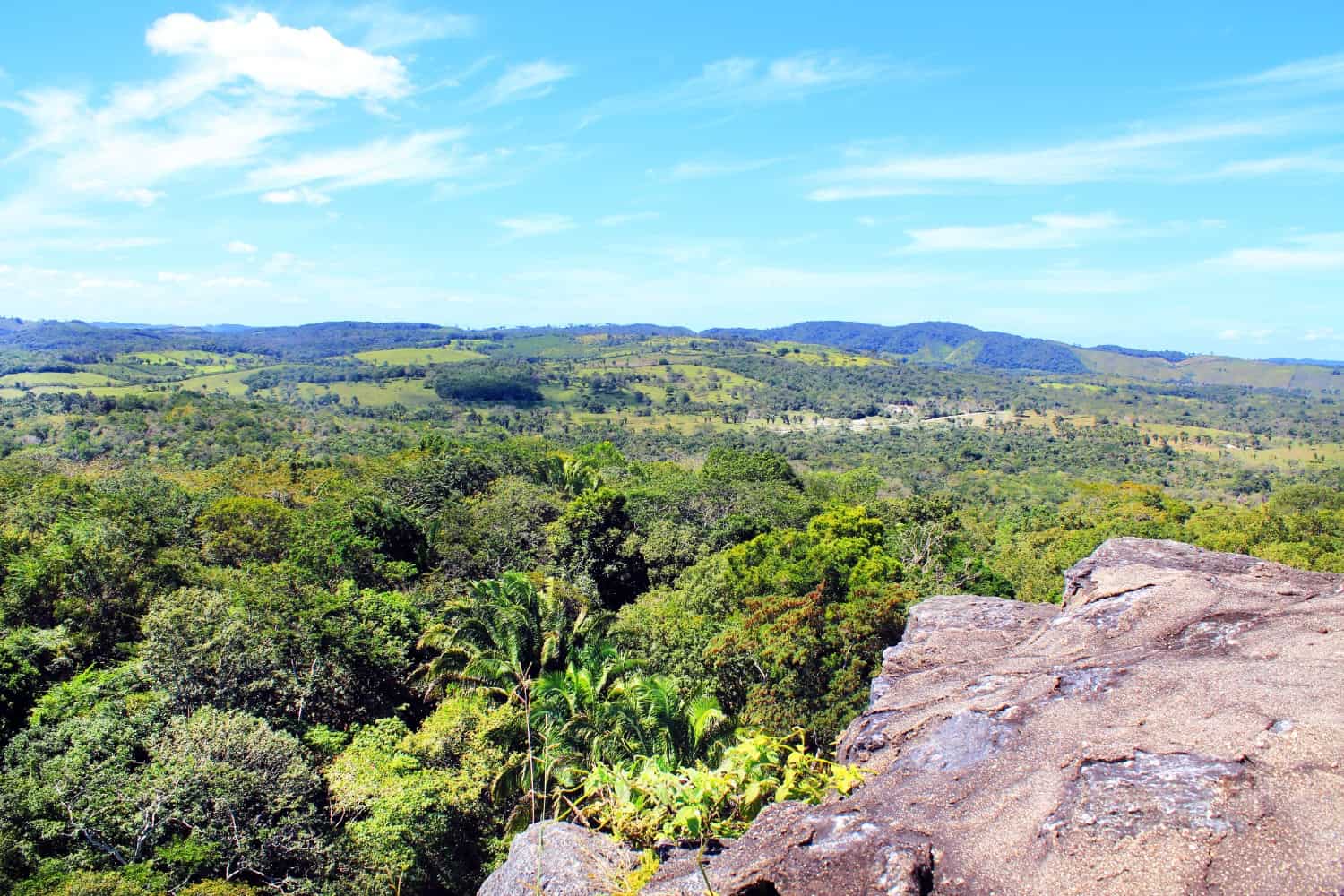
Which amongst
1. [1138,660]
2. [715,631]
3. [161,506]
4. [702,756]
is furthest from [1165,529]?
[161,506]

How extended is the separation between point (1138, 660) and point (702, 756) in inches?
468

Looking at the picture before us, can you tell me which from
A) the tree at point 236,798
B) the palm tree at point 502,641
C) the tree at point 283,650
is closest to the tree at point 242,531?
the tree at point 283,650

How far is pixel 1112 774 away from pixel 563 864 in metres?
5.31

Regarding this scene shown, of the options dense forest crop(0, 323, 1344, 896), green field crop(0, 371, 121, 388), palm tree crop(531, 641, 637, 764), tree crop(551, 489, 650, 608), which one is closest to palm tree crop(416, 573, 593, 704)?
dense forest crop(0, 323, 1344, 896)

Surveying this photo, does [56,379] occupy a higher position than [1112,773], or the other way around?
[1112,773]

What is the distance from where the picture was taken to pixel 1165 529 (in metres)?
41.6

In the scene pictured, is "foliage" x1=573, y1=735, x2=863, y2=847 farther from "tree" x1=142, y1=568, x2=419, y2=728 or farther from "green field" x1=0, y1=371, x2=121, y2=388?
"green field" x1=0, y1=371, x2=121, y2=388

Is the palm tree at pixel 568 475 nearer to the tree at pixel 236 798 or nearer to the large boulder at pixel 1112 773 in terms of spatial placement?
the tree at pixel 236 798

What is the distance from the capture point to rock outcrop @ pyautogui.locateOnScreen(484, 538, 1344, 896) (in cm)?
497

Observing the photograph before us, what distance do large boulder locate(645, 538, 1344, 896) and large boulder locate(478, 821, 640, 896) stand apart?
1152 millimetres

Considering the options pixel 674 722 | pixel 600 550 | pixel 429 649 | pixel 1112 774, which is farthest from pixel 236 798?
pixel 600 550

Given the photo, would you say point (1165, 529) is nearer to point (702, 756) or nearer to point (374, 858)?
point (702, 756)

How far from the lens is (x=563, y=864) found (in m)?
7.79

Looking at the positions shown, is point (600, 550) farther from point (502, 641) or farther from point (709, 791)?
point (709, 791)
